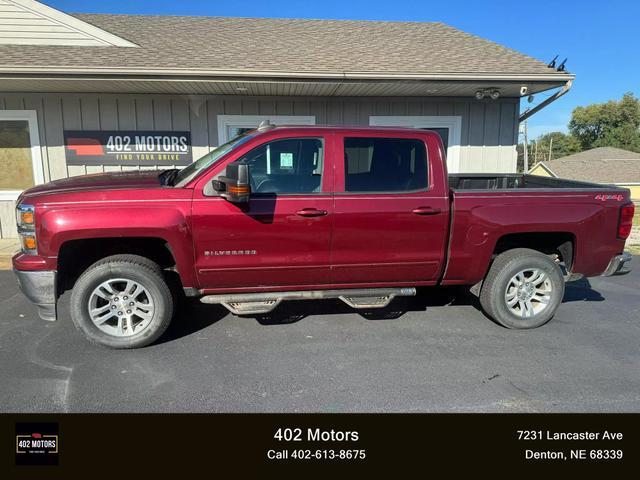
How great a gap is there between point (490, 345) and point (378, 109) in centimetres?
591

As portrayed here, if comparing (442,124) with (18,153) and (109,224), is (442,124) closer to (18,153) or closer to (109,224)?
(109,224)

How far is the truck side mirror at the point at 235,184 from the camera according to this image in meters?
3.30

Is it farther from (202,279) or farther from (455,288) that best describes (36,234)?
(455,288)

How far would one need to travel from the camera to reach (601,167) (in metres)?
43.0

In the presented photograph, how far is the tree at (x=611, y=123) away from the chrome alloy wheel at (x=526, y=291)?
67.6m

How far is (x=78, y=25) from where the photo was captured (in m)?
7.57

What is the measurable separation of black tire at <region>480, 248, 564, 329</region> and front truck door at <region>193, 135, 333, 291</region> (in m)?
1.70

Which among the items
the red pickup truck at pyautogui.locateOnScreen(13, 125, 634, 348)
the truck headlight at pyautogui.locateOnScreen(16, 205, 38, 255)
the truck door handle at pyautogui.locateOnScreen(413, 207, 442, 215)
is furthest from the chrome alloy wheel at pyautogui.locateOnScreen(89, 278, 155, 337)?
the truck door handle at pyautogui.locateOnScreen(413, 207, 442, 215)

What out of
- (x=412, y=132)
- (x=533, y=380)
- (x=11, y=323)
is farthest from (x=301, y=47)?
(x=533, y=380)

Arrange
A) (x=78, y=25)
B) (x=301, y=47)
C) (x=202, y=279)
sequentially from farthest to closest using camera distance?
(x=301, y=47), (x=78, y=25), (x=202, y=279)

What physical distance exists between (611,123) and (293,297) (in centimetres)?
7281

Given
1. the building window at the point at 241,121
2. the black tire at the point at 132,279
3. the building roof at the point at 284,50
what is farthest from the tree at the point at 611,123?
the black tire at the point at 132,279

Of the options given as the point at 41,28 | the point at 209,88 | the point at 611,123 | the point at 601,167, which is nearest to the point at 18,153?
the point at 41,28

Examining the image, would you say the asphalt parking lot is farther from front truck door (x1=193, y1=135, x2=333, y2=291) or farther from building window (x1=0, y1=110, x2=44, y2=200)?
building window (x1=0, y1=110, x2=44, y2=200)
